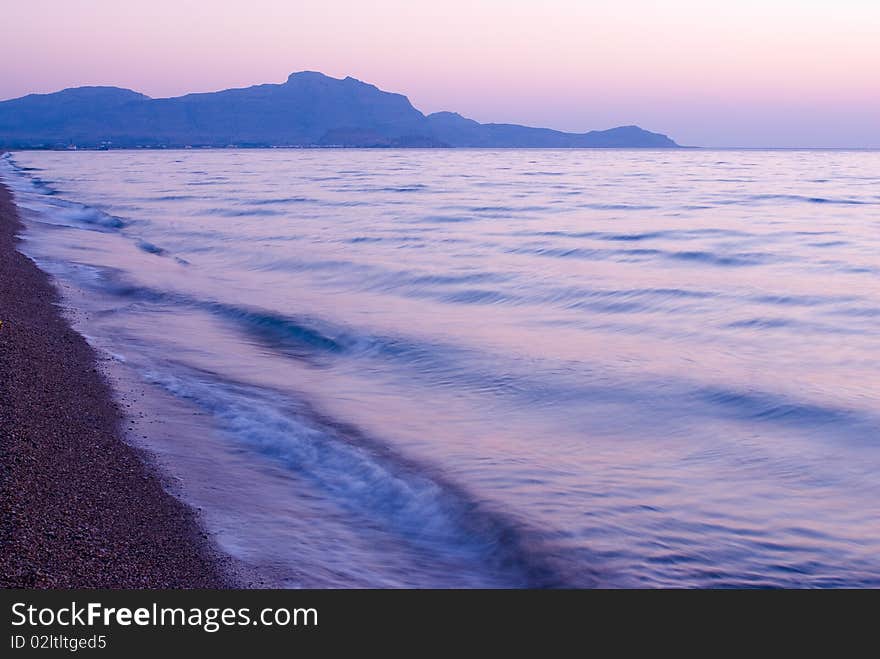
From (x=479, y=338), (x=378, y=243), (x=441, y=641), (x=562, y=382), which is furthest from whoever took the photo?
(x=378, y=243)

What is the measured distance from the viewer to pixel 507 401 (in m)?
10.3

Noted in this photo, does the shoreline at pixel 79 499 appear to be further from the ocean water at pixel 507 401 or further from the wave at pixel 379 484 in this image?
the wave at pixel 379 484

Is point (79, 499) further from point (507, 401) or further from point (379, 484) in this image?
point (507, 401)

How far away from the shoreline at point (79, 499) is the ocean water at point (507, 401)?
12.2 inches

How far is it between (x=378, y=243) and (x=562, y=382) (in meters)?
15.3

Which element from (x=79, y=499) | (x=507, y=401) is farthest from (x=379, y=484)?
(x=507, y=401)

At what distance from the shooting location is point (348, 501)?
7176mm

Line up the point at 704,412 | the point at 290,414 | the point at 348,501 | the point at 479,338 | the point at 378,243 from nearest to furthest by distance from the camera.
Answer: the point at 348,501
the point at 290,414
the point at 704,412
the point at 479,338
the point at 378,243

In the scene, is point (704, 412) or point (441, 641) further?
point (704, 412)

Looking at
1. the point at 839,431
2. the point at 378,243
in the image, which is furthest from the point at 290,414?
the point at 378,243

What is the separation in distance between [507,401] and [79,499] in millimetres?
5447

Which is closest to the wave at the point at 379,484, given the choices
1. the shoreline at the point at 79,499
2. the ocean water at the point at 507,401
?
the ocean water at the point at 507,401

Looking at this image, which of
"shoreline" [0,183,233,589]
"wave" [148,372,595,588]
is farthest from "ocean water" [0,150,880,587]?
"shoreline" [0,183,233,589]

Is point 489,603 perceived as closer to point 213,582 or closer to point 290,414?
point 213,582
